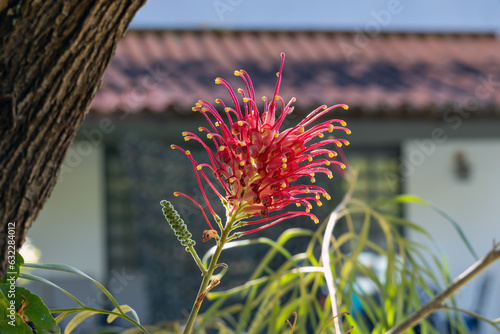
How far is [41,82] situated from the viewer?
0.55 metres

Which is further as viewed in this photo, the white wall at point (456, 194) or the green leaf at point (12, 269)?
the white wall at point (456, 194)

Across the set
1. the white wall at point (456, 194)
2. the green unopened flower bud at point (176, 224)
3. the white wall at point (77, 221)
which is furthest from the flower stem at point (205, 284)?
the white wall at point (456, 194)

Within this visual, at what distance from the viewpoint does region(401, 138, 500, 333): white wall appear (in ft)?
15.5

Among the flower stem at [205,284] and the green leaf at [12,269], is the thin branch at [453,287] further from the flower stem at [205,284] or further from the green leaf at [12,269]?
the green leaf at [12,269]

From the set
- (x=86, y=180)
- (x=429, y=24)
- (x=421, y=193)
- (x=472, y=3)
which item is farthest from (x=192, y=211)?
(x=472, y=3)

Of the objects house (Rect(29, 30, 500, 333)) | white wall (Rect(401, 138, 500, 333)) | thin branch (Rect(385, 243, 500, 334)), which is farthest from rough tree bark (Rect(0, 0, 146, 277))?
white wall (Rect(401, 138, 500, 333))

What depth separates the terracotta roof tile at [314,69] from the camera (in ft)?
12.5

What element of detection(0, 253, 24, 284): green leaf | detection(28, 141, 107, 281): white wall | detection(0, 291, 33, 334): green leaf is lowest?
detection(28, 141, 107, 281): white wall

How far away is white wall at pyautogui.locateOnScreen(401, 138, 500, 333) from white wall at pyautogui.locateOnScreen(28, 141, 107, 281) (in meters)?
2.37

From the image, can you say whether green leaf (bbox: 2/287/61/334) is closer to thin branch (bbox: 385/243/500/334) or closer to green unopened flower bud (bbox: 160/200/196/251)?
green unopened flower bud (bbox: 160/200/196/251)

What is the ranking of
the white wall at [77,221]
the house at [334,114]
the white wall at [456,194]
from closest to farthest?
the house at [334,114], the white wall at [77,221], the white wall at [456,194]

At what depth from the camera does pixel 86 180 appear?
183 inches

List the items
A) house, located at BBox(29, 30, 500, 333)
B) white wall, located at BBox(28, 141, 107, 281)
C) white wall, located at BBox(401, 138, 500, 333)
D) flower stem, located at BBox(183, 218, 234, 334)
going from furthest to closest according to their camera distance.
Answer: white wall, located at BBox(401, 138, 500, 333) → white wall, located at BBox(28, 141, 107, 281) → house, located at BBox(29, 30, 500, 333) → flower stem, located at BBox(183, 218, 234, 334)

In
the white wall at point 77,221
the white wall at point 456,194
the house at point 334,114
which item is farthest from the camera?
the white wall at point 456,194
